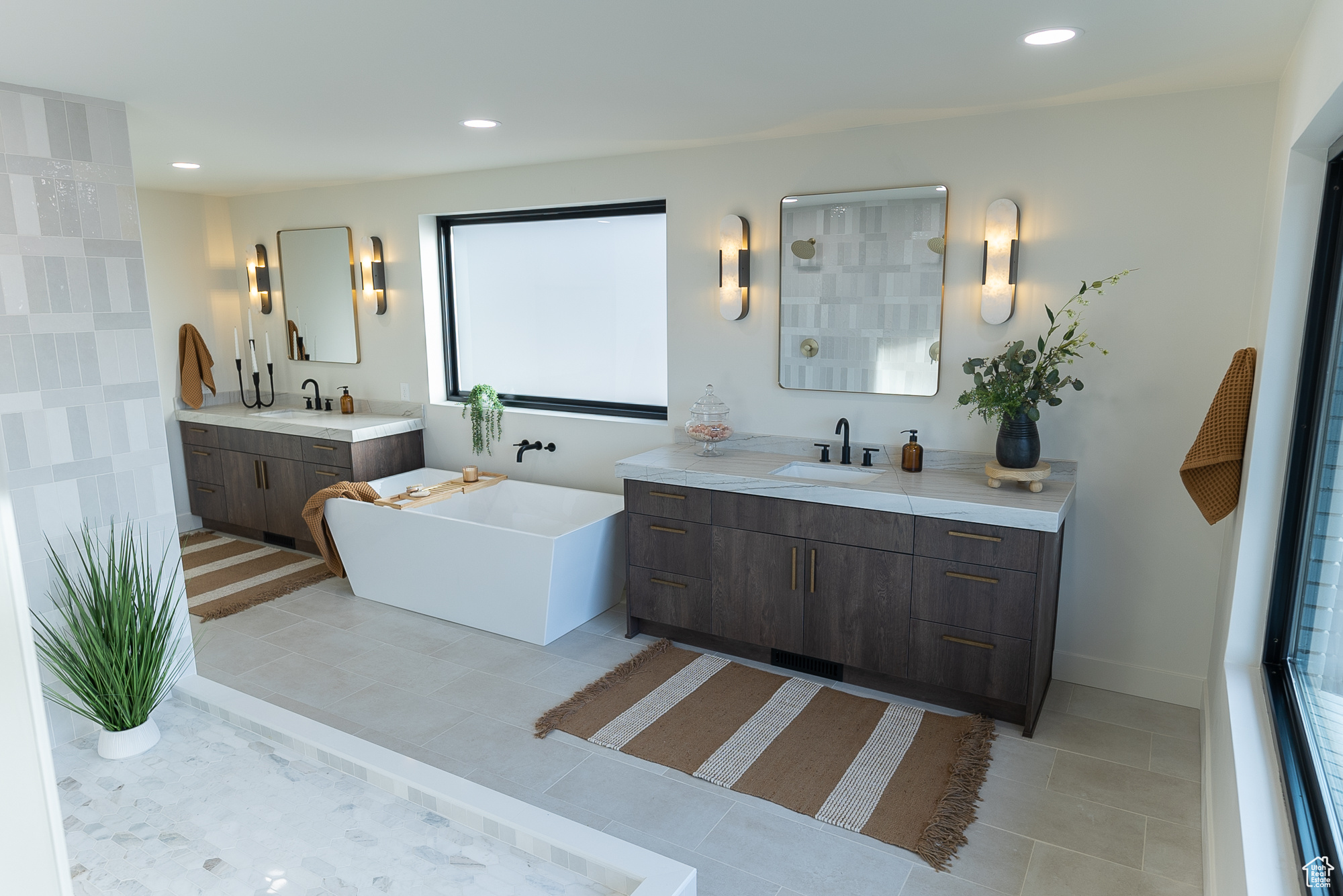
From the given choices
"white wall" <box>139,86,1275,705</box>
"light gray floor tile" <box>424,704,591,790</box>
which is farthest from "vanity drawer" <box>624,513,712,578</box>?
"light gray floor tile" <box>424,704,591,790</box>

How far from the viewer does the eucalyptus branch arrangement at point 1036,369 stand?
3256 mm

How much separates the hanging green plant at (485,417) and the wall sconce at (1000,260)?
2956 millimetres

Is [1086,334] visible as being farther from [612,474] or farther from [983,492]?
[612,474]

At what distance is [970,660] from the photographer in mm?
3227

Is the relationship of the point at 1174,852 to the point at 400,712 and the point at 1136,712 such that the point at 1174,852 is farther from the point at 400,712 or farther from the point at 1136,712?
the point at 400,712

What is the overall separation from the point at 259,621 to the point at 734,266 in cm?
309

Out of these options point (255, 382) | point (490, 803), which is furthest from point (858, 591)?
point (255, 382)

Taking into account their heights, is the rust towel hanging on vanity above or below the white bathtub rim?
above

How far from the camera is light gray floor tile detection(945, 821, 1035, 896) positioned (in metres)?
2.40

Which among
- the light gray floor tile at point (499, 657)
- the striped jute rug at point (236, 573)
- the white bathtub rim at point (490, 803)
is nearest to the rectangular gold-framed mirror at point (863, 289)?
the light gray floor tile at point (499, 657)

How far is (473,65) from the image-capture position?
108 inches

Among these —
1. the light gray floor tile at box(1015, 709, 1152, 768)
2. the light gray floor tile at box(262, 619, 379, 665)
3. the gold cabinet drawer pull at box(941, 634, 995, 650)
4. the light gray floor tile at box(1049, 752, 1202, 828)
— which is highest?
the gold cabinet drawer pull at box(941, 634, 995, 650)

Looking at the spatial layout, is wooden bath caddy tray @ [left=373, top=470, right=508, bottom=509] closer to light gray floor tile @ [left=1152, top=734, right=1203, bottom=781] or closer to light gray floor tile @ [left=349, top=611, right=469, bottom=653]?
light gray floor tile @ [left=349, top=611, right=469, bottom=653]

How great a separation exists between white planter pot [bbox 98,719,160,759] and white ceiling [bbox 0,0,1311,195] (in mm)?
2115
